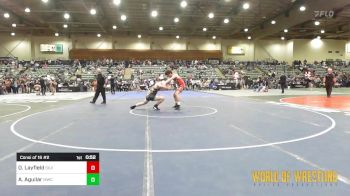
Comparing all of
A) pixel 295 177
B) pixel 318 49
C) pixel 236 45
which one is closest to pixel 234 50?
pixel 236 45

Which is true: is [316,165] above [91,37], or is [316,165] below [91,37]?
below

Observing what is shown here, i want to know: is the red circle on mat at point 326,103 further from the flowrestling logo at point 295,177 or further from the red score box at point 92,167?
the red score box at point 92,167

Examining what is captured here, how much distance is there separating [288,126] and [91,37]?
4005 cm

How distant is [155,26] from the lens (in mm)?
38469

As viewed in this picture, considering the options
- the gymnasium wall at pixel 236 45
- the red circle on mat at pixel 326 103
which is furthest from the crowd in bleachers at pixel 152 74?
the red circle on mat at pixel 326 103

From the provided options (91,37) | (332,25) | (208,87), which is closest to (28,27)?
(91,37)

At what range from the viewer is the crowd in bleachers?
28500 mm

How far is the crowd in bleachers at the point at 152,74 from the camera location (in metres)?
28.5

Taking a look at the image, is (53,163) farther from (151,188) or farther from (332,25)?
(332,25)
